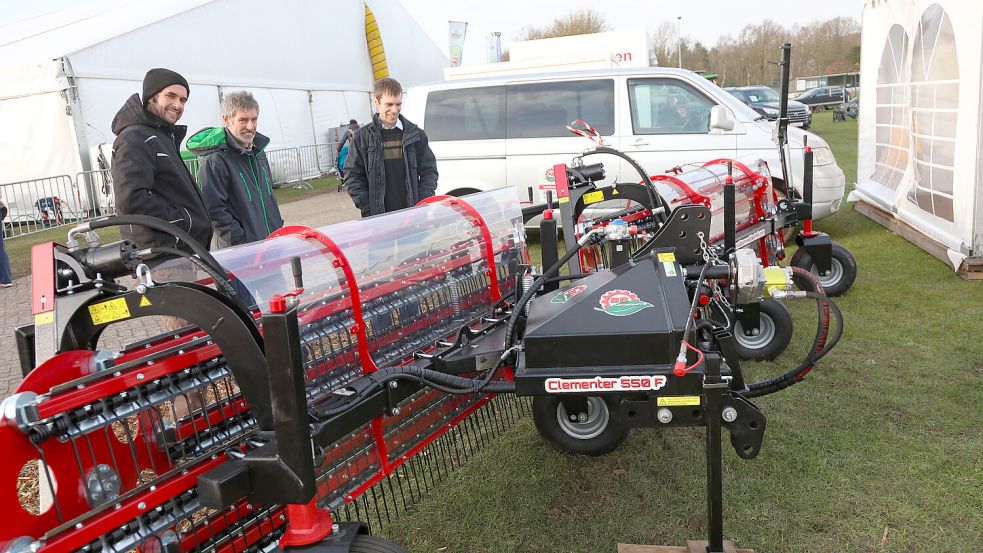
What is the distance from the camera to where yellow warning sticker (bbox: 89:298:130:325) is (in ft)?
6.67

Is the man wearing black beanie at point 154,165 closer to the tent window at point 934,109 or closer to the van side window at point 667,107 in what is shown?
the van side window at point 667,107

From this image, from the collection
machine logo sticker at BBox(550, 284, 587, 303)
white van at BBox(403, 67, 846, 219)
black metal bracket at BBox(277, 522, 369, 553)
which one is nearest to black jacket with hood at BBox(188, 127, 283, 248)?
machine logo sticker at BBox(550, 284, 587, 303)

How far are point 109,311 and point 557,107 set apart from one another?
6.68 metres

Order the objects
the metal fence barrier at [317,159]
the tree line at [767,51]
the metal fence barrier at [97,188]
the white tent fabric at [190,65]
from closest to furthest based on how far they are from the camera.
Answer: the metal fence barrier at [97,188] → the white tent fabric at [190,65] → the metal fence barrier at [317,159] → the tree line at [767,51]

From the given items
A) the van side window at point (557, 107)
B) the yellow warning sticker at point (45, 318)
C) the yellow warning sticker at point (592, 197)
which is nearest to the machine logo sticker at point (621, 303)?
the yellow warning sticker at point (592, 197)

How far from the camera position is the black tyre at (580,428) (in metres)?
3.54

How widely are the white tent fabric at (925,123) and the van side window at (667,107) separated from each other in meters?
2.14

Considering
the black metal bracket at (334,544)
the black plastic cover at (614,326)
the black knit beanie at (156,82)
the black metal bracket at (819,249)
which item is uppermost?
the black knit beanie at (156,82)

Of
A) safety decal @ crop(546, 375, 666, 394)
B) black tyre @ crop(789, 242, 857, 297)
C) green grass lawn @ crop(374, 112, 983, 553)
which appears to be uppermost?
safety decal @ crop(546, 375, 666, 394)

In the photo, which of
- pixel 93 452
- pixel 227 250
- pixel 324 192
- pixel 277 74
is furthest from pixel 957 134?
pixel 277 74

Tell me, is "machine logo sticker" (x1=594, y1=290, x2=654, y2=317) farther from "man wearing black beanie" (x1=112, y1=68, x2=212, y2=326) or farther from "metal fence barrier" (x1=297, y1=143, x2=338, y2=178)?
"metal fence barrier" (x1=297, y1=143, x2=338, y2=178)

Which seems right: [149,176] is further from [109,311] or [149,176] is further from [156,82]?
[109,311]

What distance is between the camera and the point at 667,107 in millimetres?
7758

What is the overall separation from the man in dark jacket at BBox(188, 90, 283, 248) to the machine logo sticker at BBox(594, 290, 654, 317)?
8.02 ft
